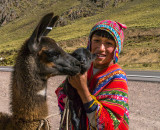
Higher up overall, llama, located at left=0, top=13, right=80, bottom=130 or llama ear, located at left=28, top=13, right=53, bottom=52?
llama ear, located at left=28, top=13, right=53, bottom=52

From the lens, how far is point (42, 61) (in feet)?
7.17

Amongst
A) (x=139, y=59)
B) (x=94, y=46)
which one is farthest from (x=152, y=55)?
(x=94, y=46)

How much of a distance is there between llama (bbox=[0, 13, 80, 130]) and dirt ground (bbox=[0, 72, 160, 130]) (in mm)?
2892

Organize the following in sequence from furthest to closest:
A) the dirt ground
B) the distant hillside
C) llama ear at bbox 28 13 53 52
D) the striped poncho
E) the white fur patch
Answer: the distant hillside
the dirt ground
the white fur patch
llama ear at bbox 28 13 53 52
the striped poncho

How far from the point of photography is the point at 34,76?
217 centimetres

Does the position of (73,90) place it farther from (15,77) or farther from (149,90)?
(149,90)

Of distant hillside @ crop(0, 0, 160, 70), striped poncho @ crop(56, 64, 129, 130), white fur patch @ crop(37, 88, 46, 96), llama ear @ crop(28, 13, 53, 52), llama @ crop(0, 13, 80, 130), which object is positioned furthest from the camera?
distant hillside @ crop(0, 0, 160, 70)

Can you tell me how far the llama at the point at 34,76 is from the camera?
2066mm

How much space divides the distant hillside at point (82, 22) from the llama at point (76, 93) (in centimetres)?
1989

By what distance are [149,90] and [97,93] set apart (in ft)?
21.4

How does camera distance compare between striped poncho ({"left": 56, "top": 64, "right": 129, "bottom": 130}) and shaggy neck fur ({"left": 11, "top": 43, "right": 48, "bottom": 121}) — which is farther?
shaggy neck fur ({"left": 11, "top": 43, "right": 48, "bottom": 121})

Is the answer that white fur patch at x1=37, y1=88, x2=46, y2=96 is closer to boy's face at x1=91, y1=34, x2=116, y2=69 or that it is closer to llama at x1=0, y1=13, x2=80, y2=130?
llama at x1=0, y1=13, x2=80, y2=130

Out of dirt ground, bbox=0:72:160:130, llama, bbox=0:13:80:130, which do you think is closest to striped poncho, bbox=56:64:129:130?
llama, bbox=0:13:80:130

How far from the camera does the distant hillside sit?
26.0m
